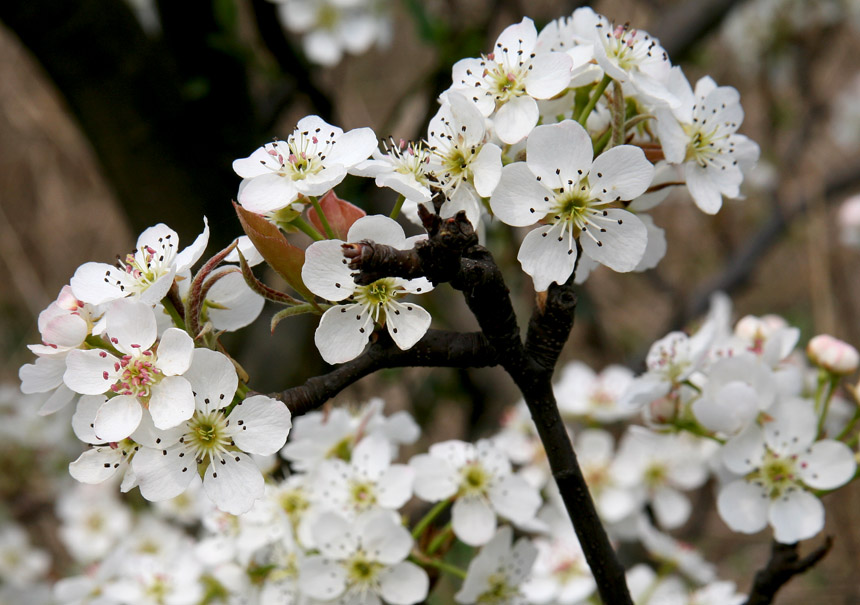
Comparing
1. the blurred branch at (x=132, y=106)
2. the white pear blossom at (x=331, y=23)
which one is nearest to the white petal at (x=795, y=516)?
the blurred branch at (x=132, y=106)

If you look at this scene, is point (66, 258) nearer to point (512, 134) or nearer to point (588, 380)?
point (588, 380)

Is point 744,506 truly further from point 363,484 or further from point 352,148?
point 352,148

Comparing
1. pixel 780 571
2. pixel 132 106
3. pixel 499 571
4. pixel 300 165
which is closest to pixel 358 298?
pixel 300 165

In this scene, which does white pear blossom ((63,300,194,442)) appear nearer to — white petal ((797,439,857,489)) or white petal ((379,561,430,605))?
white petal ((379,561,430,605))

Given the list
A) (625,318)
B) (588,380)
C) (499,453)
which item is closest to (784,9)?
(625,318)

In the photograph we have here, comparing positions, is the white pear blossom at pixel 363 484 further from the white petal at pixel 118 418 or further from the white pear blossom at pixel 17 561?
the white pear blossom at pixel 17 561

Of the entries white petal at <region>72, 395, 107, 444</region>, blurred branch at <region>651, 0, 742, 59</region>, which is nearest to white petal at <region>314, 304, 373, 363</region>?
white petal at <region>72, 395, 107, 444</region>
